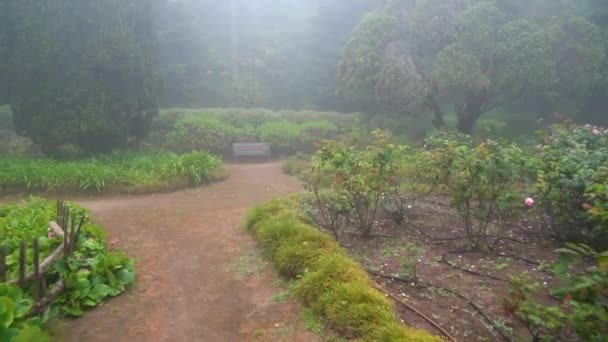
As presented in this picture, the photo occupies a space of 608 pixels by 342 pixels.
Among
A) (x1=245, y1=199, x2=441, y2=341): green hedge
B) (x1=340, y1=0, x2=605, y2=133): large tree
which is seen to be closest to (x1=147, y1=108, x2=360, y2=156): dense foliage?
(x1=340, y1=0, x2=605, y2=133): large tree

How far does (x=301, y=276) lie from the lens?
3.80 metres

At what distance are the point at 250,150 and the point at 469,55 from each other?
21.8ft

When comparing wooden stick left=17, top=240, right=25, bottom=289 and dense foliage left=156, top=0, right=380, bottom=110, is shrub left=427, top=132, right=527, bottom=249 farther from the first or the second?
dense foliage left=156, top=0, right=380, bottom=110

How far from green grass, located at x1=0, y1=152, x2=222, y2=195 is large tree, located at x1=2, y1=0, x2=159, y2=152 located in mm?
809

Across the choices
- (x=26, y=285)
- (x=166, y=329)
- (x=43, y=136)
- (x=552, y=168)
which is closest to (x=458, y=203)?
(x=552, y=168)

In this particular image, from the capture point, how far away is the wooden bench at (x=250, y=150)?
37.9 ft

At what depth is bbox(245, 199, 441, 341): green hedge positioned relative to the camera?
2857 millimetres

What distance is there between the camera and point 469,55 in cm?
1089

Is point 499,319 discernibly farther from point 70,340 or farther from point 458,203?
point 70,340

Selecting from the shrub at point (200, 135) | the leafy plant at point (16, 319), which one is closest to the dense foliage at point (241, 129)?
the shrub at point (200, 135)

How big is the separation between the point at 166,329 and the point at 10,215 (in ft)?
10.8

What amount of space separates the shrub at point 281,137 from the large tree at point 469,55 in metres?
2.49

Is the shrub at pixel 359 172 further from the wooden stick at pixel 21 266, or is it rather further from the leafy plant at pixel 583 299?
the wooden stick at pixel 21 266

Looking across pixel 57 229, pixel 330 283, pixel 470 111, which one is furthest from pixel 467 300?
pixel 470 111
